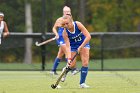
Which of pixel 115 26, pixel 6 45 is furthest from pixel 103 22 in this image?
pixel 6 45

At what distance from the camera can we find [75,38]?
53.3 feet

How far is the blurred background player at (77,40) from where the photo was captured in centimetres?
1579

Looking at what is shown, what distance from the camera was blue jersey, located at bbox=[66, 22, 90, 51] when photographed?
52.8ft

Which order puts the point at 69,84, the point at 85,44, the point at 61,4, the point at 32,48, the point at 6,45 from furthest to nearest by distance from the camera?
the point at 61,4 < the point at 32,48 < the point at 6,45 < the point at 69,84 < the point at 85,44

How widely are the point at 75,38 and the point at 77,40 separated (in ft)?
0.30

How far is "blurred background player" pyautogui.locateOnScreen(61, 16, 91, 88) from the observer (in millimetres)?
15789

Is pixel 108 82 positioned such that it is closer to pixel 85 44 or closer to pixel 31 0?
pixel 85 44

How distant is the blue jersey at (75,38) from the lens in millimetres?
16094

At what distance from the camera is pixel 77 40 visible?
53.5ft

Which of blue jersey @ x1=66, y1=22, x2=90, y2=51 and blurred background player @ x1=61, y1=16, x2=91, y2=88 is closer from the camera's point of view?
blurred background player @ x1=61, y1=16, x2=91, y2=88

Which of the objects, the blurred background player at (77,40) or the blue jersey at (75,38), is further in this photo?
the blue jersey at (75,38)

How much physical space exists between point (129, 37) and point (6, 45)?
16.2 ft

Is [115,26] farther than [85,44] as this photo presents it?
Yes

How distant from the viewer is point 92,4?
47469 mm
